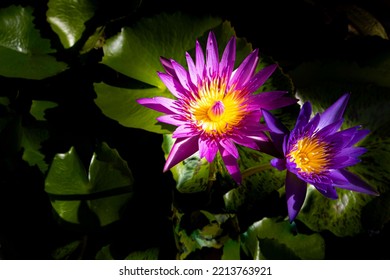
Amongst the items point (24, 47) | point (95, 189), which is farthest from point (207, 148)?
point (24, 47)

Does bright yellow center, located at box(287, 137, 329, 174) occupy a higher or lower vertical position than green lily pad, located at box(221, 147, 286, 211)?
higher

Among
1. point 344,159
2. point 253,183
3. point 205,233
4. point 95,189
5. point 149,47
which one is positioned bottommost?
point 205,233

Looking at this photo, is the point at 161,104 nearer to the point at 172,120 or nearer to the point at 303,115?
the point at 172,120

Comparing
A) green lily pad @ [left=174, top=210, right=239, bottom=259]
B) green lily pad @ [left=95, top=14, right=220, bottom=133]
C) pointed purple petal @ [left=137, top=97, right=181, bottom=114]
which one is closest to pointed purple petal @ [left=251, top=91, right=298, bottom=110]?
pointed purple petal @ [left=137, top=97, right=181, bottom=114]

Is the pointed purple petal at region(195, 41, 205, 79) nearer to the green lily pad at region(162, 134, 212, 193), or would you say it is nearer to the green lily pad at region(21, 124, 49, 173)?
the green lily pad at region(162, 134, 212, 193)

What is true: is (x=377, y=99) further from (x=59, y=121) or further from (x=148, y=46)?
(x=59, y=121)

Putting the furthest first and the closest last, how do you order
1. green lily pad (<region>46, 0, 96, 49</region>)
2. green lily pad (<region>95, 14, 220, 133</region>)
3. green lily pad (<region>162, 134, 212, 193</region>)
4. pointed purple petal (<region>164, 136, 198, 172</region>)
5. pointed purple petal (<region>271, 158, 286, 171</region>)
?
green lily pad (<region>46, 0, 96, 49</region>)
green lily pad (<region>95, 14, 220, 133</region>)
green lily pad (<region>162, 134, 212, 193</region>)
pointed purple petal (<region>164, 136, 198, 172</region>)
pointed purple petal (<region>271, 158, 286, 171</region>)
